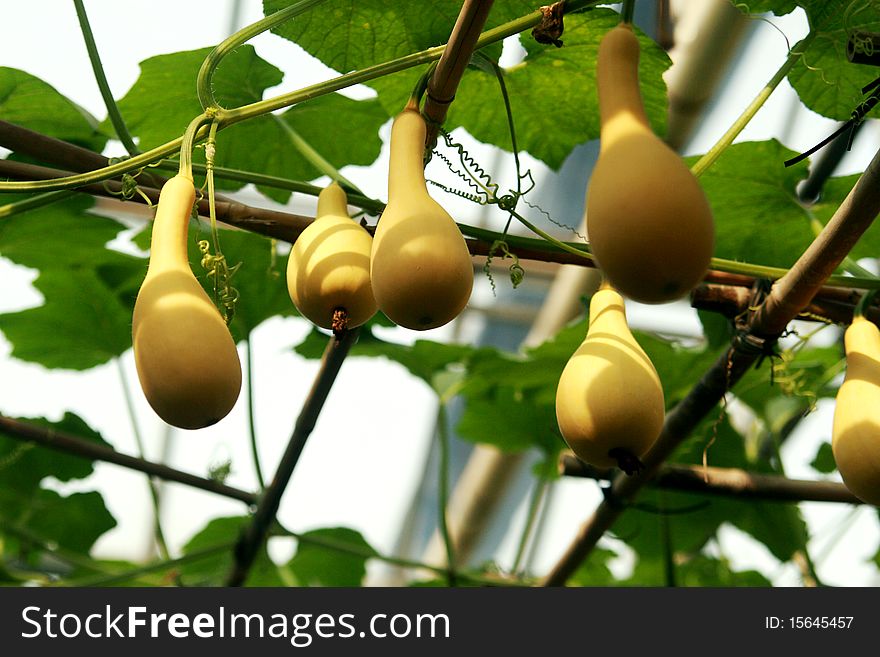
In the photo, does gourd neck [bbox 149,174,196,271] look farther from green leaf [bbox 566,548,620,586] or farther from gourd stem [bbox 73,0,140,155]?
green leaf [bbox 566,548,620,586]

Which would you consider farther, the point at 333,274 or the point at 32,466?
the point at 32,466

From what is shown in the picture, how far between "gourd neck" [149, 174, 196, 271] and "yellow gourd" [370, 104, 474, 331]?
92mm

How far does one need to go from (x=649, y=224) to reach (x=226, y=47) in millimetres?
293

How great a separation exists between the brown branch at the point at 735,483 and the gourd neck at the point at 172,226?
0.54m

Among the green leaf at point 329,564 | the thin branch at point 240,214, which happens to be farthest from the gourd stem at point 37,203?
the green leaf at point 329,564

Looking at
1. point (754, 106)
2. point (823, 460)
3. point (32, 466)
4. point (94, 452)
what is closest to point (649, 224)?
point (754, 106)

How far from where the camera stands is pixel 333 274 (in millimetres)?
438

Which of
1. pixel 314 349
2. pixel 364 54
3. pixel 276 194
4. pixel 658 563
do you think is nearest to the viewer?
pixel 364 54

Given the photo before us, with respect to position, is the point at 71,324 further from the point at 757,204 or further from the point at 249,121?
the point at 757,204

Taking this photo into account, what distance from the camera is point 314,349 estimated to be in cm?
122

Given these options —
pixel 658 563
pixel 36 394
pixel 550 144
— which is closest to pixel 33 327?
pixel 550 144

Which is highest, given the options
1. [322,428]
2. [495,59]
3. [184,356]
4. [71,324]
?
[322,428]
